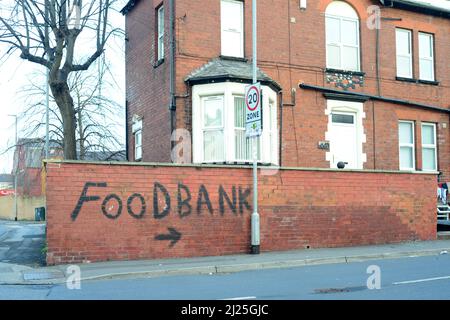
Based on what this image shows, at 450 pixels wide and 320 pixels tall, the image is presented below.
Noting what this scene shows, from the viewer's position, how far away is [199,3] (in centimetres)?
1764

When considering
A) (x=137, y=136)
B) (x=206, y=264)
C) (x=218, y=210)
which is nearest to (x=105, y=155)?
(x=137, y=136)

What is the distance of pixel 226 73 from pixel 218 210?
14.7ft

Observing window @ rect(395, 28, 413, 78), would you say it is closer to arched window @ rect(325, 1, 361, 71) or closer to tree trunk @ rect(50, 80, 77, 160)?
arched window @ rect(325, 1, 361, 71)

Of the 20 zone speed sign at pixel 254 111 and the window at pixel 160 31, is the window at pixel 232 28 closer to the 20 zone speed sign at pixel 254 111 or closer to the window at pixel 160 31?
the window at pixel 160 31

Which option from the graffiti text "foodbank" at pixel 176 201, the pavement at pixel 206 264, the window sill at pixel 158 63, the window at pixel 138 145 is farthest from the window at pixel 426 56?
the window at pixel 138 145

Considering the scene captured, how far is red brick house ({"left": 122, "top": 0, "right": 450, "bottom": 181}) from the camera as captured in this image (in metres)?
17.2

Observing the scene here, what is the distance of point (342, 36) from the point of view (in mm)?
20047

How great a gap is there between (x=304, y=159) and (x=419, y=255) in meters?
5.14

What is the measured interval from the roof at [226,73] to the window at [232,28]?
43 centimetres

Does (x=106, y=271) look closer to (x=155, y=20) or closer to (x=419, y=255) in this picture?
(x=419, y=255)

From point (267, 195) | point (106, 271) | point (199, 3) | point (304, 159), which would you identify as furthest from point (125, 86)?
point (106, 271)

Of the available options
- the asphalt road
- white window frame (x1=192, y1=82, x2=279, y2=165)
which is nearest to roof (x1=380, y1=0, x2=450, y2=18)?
white window frame (x1=192, y1=82, x2=279, y2=165)

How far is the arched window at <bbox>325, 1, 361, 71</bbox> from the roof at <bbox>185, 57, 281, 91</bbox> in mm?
3191

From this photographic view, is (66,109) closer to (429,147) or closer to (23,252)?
(23,252)
